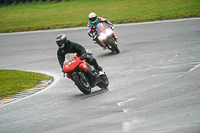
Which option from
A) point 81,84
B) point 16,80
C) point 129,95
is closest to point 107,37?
point 16,80

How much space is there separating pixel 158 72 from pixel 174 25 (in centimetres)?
887

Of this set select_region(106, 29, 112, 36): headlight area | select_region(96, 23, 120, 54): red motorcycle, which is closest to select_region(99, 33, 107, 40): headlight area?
select_region(96, 23, 120, 54): red motorcycle

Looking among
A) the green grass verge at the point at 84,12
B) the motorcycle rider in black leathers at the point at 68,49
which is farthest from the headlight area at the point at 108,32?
the green grass verge at the point at 84,12

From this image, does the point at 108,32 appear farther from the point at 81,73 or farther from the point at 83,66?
the point at 81,73

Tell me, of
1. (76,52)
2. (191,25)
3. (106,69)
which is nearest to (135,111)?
(76,52)

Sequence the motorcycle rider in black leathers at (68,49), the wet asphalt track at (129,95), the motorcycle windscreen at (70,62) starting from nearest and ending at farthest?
the wet asphalt track at (129,95) → the motorcycle windscreen at (70,62) → the motorcycle rider in black leathers at (68,49)

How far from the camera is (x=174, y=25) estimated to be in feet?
64.6

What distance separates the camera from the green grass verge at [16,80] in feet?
39.3

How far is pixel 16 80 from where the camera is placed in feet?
44.7

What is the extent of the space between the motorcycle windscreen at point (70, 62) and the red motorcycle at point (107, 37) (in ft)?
19.9

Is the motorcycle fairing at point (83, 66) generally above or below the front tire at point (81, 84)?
A: above

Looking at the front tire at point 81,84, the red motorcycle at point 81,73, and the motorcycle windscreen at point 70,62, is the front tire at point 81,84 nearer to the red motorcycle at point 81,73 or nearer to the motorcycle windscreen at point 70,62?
the red motorcycle at point 81,73

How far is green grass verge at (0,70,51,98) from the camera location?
12.0 metres

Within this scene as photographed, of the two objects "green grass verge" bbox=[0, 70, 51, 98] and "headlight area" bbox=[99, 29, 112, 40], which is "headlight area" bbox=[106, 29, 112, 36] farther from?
"green grass verge" bbox=[0, 70, 51, 98]
